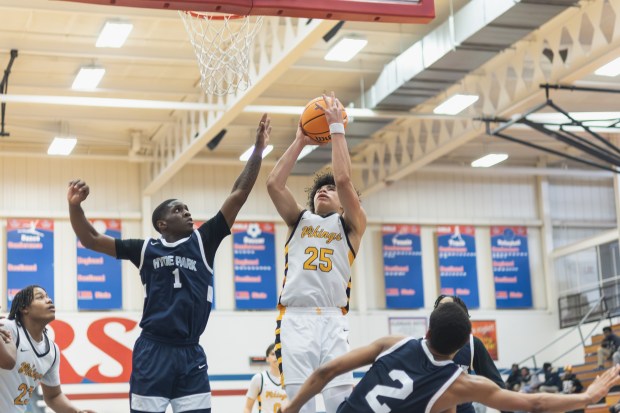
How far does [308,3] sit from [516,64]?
11.6 meters

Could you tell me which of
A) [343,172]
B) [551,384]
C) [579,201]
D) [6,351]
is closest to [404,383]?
[343,172]

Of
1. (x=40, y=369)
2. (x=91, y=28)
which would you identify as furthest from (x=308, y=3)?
(x=91, y=28)

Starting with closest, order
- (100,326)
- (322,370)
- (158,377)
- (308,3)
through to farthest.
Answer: (322,370) → (158,377) → (308,3) → (100,326)

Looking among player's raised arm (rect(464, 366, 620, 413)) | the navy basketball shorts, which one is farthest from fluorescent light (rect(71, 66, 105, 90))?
player's raised arm (rect(464, 366, 620, 413))

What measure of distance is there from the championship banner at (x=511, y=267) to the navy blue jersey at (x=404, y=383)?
23.0 meters

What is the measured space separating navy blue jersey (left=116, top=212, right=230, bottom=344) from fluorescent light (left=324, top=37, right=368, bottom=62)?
39.7 ft

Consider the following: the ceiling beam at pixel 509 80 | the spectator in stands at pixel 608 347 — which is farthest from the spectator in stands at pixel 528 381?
the ceiling beam at pixel 509 80

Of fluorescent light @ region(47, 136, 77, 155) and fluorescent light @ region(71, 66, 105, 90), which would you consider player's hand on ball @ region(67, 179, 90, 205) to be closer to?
fluorescent light @ region(71, 66, 105, 90)

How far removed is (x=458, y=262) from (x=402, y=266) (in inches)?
64.3

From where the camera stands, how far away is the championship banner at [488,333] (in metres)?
28.0

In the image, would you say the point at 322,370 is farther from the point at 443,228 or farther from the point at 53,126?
Answer: the point at 443,228

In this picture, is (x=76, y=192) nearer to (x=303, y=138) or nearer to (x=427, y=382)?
(x=303, y=138)

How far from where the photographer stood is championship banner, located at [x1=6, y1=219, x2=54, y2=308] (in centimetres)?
2456

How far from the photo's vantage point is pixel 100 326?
81.8ft
